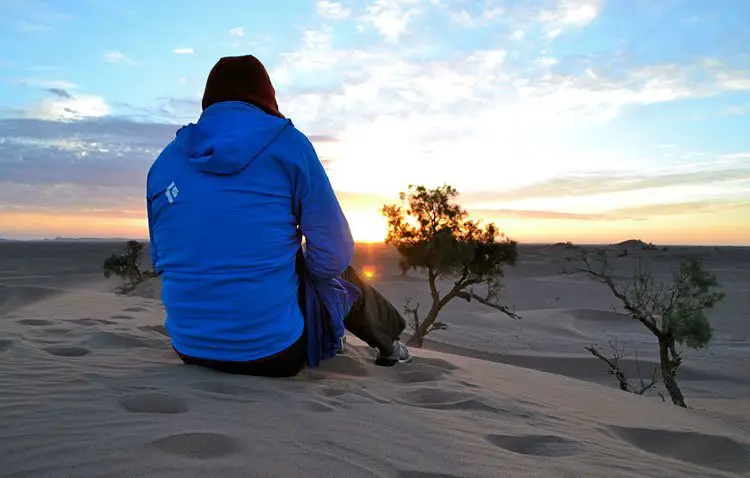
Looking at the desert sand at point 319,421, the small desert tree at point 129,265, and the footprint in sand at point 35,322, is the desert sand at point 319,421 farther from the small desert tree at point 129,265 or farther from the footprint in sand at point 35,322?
the small desert tree at point 129,265

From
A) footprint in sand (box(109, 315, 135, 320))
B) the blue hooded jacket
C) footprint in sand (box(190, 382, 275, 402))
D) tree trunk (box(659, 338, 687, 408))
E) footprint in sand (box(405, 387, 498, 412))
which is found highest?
the blue hooded jacket

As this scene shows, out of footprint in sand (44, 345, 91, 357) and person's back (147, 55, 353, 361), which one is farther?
footprint in sand (44, 345, 91, 357)

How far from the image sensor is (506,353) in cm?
1416

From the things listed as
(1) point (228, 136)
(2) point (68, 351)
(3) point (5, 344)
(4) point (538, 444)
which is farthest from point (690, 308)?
(3) point (5, 344)

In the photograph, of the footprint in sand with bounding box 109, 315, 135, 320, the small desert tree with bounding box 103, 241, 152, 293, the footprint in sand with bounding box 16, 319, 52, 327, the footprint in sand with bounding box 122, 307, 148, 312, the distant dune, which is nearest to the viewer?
the footprint in sand with bounding box 16, 319, 52, 327

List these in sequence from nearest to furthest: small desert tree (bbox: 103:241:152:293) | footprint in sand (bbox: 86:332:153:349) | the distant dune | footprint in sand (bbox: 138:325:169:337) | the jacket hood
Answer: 1. the jacket hood
2. footprint in sand (bbox: 86:332:153:349)
3. footprint in sand (bbox: 138:325:169:337)
4. small desert tree (bbox: 103:241:152:293)
5. the distant dune

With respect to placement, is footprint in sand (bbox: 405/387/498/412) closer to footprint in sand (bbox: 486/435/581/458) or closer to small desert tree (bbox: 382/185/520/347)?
footprint in sand (bbox: 486/435/581/458)

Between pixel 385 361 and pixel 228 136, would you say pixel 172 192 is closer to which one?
pixel 228 136

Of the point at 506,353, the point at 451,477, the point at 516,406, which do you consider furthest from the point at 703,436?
the point at 506,353

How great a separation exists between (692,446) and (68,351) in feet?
12.6

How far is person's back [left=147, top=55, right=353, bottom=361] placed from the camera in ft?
8.38

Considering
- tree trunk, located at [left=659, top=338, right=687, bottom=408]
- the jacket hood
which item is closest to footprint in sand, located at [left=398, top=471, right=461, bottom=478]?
the jacket hood

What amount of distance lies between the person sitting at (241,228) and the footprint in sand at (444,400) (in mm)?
712

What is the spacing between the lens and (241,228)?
255cm
